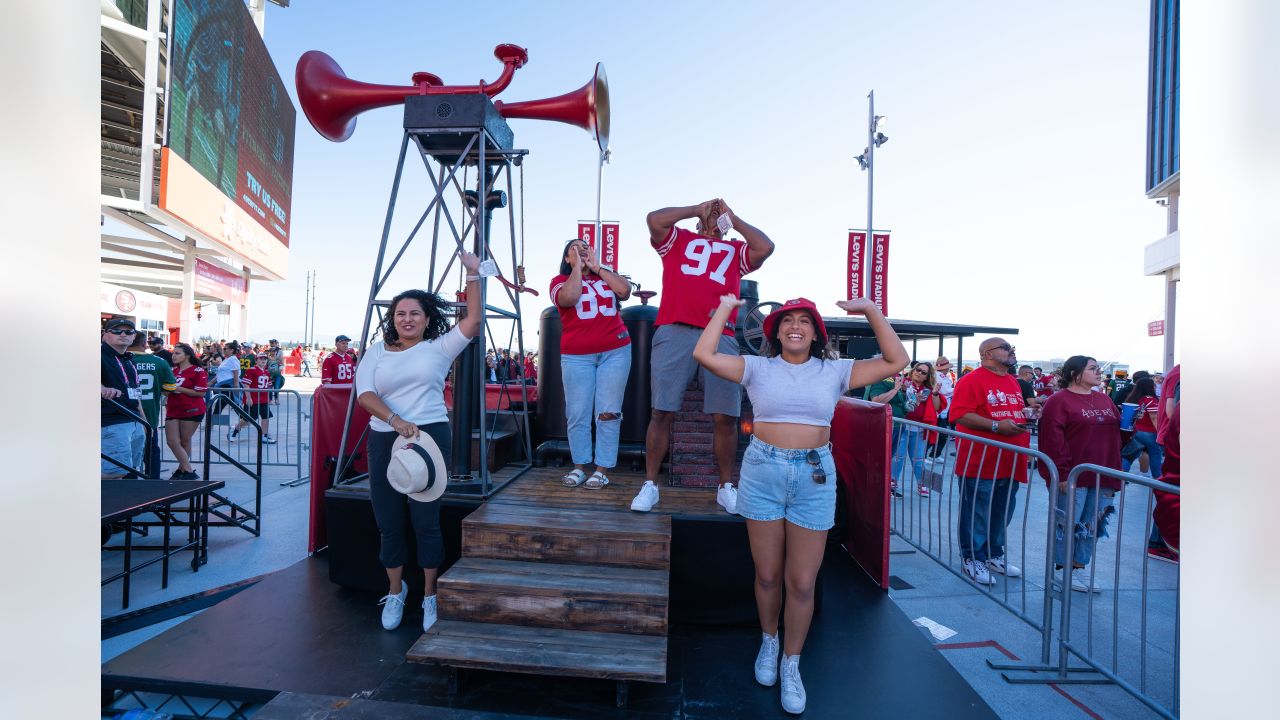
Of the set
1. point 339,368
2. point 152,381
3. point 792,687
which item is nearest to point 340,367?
point 339,368

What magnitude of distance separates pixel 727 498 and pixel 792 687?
3.58 feet

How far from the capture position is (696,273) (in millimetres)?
3816

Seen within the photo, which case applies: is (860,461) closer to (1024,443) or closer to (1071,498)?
(1071,498)

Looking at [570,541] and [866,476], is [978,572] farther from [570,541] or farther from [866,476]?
[570,541]

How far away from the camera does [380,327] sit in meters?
3.76

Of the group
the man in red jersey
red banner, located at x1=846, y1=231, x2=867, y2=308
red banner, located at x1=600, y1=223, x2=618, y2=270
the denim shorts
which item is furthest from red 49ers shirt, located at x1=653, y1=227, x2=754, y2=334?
red banner, located at x1=600, y1=223, x2=618, y2=270

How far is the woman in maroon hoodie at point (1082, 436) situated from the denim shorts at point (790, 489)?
9.35 feet

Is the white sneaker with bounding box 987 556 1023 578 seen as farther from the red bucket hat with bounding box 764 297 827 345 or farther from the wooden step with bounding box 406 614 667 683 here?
the wooden step with bounding box 406 614 667 683

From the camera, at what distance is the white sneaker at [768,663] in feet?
9.54

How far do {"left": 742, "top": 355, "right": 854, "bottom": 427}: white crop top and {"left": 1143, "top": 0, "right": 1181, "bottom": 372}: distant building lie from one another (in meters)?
32.9

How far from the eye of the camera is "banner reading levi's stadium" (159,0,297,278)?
1703 cm

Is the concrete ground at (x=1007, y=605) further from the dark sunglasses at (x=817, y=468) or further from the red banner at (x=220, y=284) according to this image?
the red banner at (x=220, y=284)

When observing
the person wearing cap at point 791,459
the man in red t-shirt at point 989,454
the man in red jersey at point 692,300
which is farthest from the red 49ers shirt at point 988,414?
the person wearing cap at point 791,459
